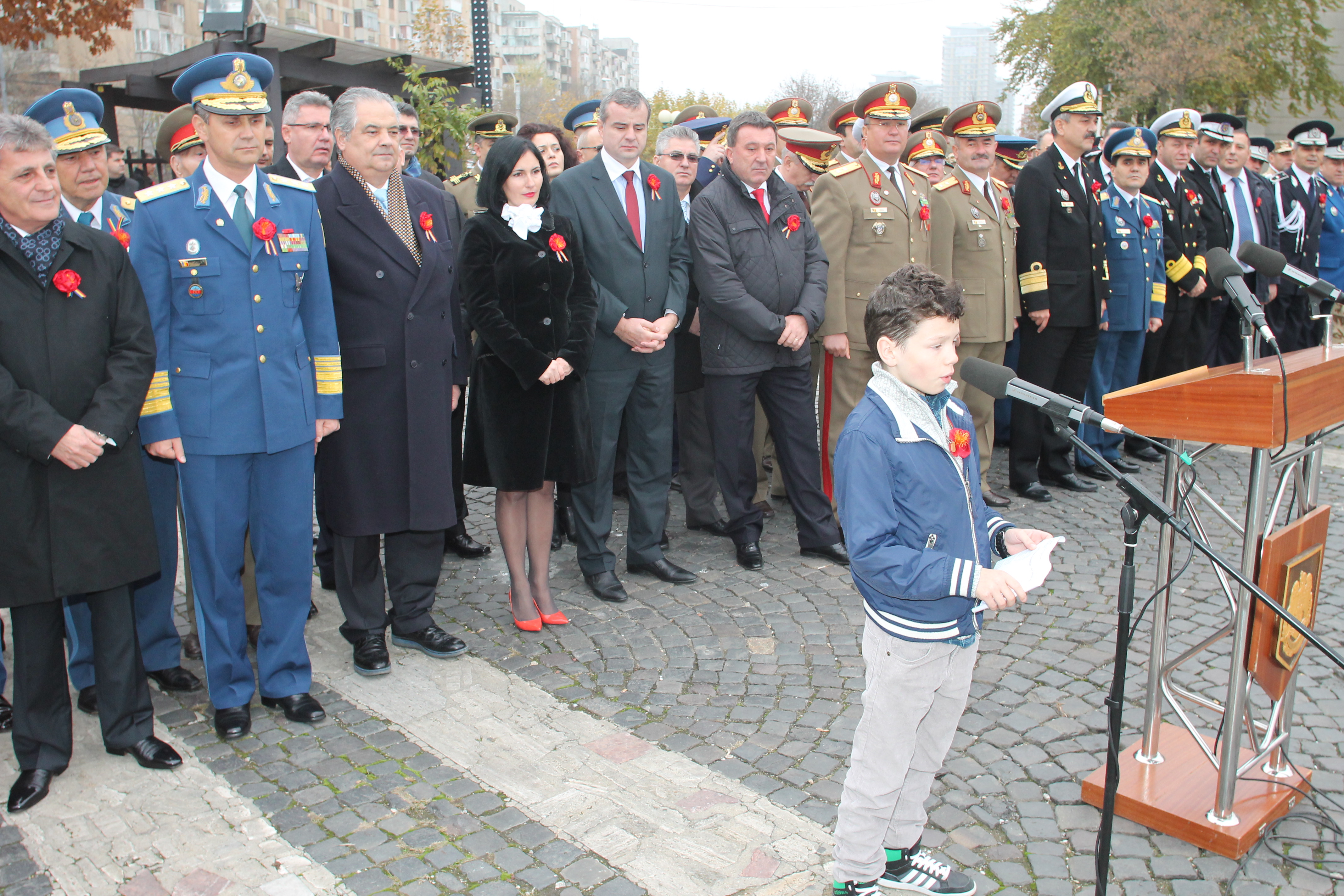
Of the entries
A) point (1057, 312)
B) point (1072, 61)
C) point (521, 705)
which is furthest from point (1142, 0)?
point (521, 705)

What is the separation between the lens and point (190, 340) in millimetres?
3740

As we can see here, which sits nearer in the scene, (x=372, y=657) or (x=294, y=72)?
(x=372, y=657)

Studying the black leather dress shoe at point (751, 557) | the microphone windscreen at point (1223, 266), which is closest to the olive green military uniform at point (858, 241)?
the black leather dress shoe at point (751, 557)

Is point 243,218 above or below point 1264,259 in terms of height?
above

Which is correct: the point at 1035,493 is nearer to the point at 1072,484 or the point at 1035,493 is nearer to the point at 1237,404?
the point at 1072,484

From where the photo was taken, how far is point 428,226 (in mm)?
4363

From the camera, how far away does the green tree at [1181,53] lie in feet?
88.6

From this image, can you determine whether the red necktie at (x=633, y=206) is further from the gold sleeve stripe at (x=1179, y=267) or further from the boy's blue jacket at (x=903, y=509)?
the gold sleeve stripe at (x=1179, y=267)

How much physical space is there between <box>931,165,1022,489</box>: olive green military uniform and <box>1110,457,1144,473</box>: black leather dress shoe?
4.27 feet

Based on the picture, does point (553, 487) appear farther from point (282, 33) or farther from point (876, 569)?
point (282, 33)

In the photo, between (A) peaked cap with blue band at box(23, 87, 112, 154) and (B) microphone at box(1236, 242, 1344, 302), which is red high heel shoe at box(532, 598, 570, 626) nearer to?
(A) peaked cap with blue band at box(23, 87, 112, 154)

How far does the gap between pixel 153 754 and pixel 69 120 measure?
266 centimetres

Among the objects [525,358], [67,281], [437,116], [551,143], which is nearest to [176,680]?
[67,281]

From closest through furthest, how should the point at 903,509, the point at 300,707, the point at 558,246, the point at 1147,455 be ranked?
the point at 903,509 < the point at 300,707 < the point at 558,246 < the point at 1147,455
